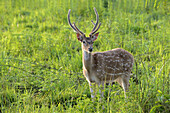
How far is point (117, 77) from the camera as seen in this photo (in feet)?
17.5

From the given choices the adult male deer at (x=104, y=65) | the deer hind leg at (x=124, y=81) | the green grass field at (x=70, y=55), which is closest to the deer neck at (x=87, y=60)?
the adult male deer at (x=104, y=65)

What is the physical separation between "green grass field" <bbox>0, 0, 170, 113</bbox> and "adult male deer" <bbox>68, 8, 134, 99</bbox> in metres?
0.22

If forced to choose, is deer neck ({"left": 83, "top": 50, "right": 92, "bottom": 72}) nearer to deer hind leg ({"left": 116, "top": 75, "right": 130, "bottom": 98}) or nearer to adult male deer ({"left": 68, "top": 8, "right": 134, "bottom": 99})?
adult male deer ({"left": 68, "top": 8, "right": 134, "bottom": 99})

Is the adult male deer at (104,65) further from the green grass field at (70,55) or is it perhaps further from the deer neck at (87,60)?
the green grass field at (70,55)

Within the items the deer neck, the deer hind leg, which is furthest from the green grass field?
the deer neck

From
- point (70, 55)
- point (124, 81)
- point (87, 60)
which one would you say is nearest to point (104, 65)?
point (87, 60)

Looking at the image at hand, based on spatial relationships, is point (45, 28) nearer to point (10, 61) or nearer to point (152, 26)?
point (10, 61)

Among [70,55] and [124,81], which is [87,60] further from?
[70,55]

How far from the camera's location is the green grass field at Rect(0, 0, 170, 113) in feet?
13.2

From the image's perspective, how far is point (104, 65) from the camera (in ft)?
17.5

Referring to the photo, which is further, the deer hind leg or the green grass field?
the deer hind leg

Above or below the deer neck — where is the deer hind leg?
below

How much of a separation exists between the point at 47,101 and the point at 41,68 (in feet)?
4.79

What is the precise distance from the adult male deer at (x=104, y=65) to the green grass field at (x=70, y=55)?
22 cm
